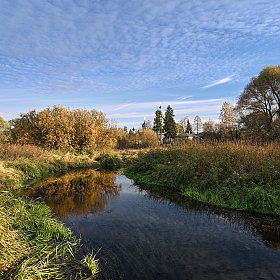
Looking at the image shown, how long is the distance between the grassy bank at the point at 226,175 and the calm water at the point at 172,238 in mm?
691

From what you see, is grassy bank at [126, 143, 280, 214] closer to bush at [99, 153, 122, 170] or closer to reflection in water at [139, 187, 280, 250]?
reflection in water at [139, 187, 280, 250]

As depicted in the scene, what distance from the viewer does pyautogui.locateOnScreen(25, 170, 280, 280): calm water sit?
3.40m

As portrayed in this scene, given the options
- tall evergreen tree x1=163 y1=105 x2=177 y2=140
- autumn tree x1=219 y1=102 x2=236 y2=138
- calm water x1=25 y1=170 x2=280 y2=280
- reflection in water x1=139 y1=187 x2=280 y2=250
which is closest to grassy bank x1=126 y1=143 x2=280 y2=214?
reflection in water x1=139 y1=187 x2=280 y2=250

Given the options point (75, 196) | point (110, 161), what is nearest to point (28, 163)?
point (75, 196)

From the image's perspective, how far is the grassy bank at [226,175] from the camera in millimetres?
6328

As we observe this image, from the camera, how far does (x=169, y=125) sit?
4897 centimetres

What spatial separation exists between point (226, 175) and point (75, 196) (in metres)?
6.61

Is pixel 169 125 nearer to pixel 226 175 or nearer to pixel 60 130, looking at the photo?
pixel 60 130

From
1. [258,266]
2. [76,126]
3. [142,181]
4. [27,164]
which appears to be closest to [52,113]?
[76,126]

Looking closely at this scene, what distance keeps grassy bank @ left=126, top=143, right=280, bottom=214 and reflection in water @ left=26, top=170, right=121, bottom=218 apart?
8.61 ft

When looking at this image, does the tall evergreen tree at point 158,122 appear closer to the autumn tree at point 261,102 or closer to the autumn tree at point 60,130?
the autumn tree at point 261,102

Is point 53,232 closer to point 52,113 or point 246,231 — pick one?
point 246,231

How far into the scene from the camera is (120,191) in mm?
9188

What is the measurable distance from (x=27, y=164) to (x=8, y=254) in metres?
10.3
